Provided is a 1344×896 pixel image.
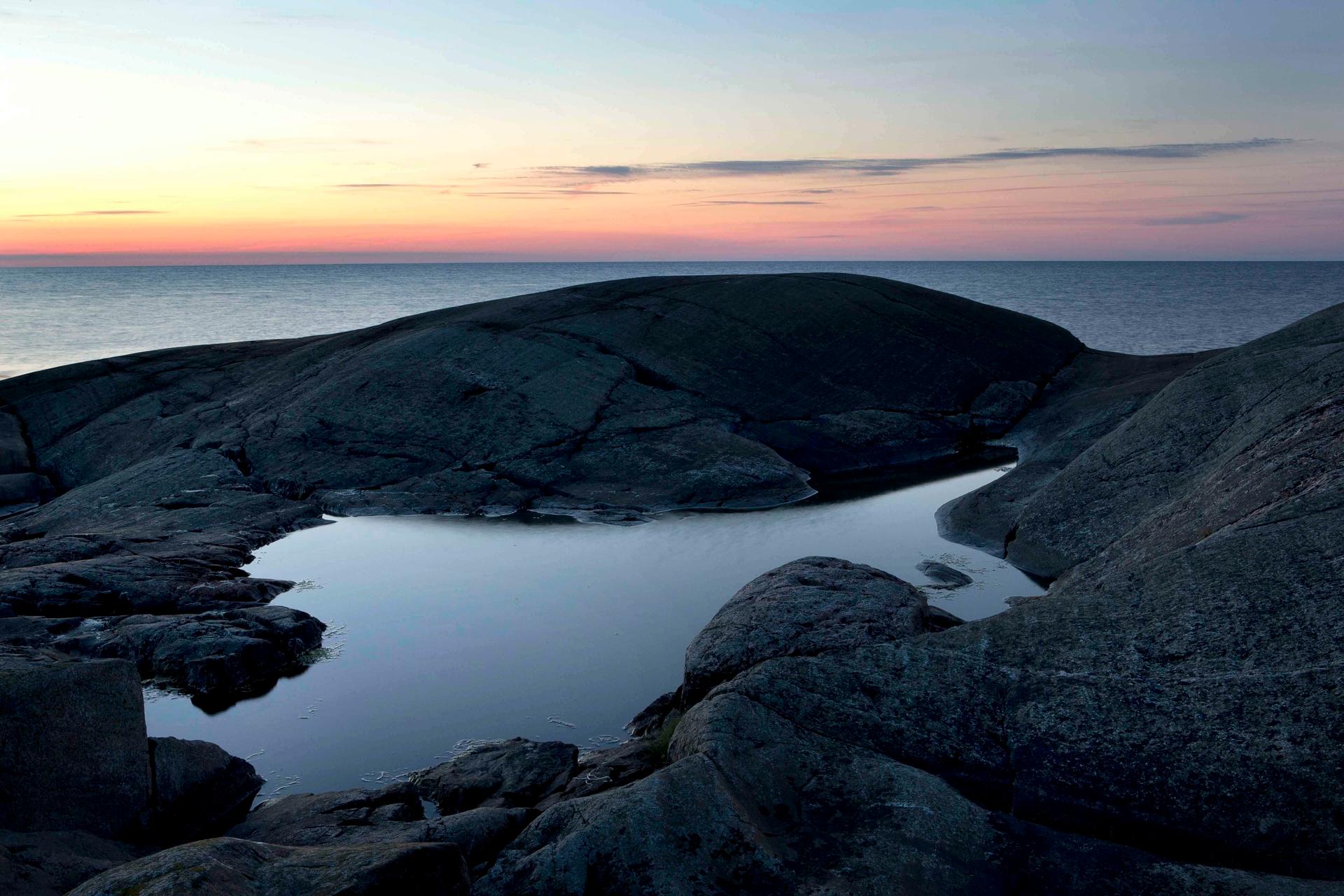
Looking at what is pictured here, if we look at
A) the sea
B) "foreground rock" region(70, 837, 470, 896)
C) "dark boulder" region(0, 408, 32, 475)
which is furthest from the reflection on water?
"dark boulder" region(0, 408, 32, 475)

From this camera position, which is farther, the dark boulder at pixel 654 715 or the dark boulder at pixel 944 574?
the dark boulder at pixel 944 574

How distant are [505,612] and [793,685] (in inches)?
246

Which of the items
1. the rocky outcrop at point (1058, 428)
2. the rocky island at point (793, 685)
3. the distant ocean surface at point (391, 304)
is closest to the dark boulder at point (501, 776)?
the rocky island at point (793, 685)

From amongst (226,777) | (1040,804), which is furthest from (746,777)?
(226,777)

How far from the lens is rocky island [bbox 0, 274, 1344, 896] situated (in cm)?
552

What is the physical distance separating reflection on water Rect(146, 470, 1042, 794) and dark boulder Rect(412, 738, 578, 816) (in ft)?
2.67

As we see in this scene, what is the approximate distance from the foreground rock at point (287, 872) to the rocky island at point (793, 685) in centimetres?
2

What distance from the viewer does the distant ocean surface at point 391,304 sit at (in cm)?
5769

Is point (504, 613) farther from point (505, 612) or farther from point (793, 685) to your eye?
point (793, 685)

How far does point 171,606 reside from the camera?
467 inches

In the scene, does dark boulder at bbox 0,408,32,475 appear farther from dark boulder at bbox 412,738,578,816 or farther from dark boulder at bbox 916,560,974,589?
dark boulder at bbox 916,560,974,589

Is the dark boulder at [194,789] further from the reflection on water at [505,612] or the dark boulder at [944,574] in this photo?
the dark boulder at [944,574]

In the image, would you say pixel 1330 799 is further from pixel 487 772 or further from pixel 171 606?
pixel 171 606

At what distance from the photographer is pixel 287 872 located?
4941 millimetres
